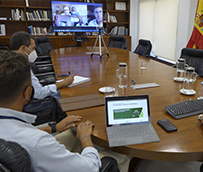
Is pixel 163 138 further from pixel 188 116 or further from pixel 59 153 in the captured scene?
pixel 59 153

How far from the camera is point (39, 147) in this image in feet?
2.30

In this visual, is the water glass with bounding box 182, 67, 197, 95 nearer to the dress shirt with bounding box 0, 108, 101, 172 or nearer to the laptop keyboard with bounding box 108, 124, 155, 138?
the laptop keyboard with bounding box 108, 124, 155, 138

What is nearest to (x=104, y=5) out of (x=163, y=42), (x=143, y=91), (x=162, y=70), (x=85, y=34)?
(x=85, y=34)

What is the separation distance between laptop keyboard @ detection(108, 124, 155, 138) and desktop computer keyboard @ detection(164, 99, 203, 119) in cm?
25

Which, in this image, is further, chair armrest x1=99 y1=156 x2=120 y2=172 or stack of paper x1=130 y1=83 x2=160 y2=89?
stack of paper x1=130 y1=83 x2=160 y2=89

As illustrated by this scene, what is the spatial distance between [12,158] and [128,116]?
741mm

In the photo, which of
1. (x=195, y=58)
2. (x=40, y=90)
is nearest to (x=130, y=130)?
(x=40, y=90)

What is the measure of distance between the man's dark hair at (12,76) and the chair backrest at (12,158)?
236mm

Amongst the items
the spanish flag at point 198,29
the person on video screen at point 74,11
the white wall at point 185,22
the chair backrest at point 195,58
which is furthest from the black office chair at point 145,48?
the person on video screen at point 74,11

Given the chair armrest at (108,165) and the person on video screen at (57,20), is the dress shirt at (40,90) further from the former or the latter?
the person on video screen at (57,20)

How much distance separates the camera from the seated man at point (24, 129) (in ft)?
2.28

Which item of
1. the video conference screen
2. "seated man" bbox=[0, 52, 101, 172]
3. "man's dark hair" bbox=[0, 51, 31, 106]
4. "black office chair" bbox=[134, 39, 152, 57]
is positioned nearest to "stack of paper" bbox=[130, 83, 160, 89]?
"seated man" bbox=[0, 52, 101, 172]

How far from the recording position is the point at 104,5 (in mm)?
6730

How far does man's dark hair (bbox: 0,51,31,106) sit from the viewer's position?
29.3 inches
